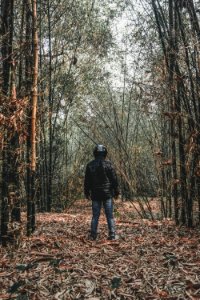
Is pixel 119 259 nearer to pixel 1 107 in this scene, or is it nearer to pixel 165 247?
pixel 165 247

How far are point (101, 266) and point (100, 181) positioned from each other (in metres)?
1.84

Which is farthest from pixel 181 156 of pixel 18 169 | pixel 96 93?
pixel 96 93

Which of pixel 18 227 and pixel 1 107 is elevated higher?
pixel 1 107

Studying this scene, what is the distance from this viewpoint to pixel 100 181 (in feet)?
18.4

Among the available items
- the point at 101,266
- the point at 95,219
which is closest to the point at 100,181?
the point at 95,219

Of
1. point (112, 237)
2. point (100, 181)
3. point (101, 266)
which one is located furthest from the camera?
point (100, 181)

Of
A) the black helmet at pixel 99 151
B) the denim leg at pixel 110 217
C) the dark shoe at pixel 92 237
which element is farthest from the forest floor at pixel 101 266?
the black helmet at pixel 99 151

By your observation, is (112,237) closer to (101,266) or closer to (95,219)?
(95,219)

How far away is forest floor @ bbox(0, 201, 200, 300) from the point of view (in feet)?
10.4

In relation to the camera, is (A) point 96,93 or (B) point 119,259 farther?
(A) point 96,93

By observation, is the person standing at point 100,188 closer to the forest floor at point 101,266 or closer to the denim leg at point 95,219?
the denim leg at point 95,219

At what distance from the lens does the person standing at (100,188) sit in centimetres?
550

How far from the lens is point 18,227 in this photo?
4.68 metres

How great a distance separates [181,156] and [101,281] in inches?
128
